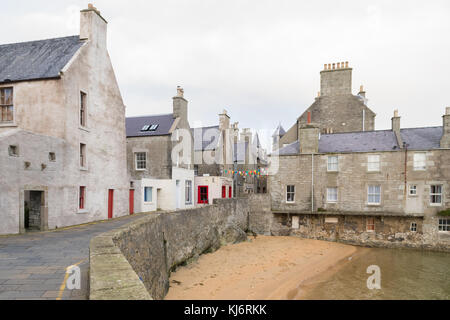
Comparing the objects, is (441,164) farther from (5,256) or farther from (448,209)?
(5,256)

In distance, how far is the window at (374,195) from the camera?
906 inches

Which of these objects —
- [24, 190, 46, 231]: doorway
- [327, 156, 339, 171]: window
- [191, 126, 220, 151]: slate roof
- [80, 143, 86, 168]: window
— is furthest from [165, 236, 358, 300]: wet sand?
[191, 126, 220, 151]: slate roof

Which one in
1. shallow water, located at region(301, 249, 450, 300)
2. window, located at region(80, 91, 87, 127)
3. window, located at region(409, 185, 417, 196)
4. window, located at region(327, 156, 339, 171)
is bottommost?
shallow water, located at region(301, 249, 450, 300)

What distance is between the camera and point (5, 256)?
7836 millimetres

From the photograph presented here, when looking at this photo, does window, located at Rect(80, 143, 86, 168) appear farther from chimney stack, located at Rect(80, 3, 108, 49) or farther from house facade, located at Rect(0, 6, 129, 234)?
chimney stack, located at Rect(80, 3, 108, 49)

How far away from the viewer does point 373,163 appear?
23.1 m

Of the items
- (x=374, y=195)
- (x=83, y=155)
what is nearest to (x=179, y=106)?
(x=83, y=155)

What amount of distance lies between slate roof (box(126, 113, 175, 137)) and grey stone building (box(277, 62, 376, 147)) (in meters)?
12.8

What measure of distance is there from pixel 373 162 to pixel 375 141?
2.12 meters

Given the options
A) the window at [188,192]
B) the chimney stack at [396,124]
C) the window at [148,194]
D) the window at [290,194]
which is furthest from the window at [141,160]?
the chimney stack at [396,124]

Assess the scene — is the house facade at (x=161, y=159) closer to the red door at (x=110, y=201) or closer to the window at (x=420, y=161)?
the red door at (x=110, y=201)

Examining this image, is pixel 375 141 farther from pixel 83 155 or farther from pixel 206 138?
pixel 83 155

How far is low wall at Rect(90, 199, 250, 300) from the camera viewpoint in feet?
12.8
